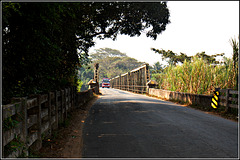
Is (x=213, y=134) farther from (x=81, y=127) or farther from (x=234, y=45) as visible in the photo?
(x=234, y=45)

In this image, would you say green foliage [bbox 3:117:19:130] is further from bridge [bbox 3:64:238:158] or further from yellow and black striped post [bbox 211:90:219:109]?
yellow and black striped post [bbox 211:90:219:109]

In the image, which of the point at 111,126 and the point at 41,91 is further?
the point at 111,126

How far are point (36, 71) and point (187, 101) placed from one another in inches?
463

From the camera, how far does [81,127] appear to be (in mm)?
8211

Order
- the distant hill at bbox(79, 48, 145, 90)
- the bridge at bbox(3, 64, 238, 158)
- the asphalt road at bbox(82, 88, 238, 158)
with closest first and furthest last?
the bridge at bbox(3, 64, 238, 158)
the asphalt road at bbox(82, 88, 238, 158)
the distant hill at bbox(79, 48, 145, 90)

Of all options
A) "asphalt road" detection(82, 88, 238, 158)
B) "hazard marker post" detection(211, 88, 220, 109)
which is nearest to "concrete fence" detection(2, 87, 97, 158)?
"asphalt road" detection(82, 88, 238, 158)

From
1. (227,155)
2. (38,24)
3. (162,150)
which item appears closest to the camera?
(227,155)

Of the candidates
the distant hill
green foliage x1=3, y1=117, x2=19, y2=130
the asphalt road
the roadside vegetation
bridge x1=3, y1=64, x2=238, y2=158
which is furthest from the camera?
the distant hill

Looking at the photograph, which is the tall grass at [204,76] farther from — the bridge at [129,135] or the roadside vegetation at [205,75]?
the bridge at [129,135]

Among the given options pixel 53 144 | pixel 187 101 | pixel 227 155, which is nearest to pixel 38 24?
pixel 53 144

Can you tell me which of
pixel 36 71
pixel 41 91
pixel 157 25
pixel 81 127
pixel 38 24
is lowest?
pixel 81 127

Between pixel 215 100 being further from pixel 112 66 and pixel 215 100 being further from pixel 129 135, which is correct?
pixel 112 66

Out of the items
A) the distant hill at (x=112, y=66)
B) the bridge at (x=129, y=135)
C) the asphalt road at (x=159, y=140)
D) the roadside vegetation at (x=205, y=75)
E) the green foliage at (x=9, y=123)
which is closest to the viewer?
the green foliage at (x=9, y=123)

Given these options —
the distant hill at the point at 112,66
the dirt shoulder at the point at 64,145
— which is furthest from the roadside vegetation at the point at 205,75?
the distant hill at the point at 112,66
